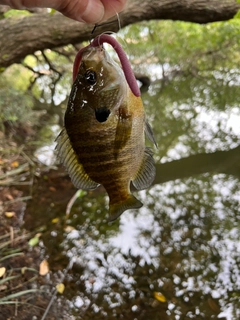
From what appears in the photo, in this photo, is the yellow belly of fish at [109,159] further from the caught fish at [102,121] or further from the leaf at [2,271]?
the leaf at [2,271]

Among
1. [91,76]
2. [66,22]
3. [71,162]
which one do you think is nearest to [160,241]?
[71,162]

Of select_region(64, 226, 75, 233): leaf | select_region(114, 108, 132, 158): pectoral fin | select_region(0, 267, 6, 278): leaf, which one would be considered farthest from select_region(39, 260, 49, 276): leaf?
select_region(114, 108, 132, 158): pectoral fin

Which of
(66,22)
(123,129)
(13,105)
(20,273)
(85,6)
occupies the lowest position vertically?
(20,273)

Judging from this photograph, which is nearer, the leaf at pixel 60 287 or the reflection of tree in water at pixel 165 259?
the reflection of tree in water at pixel 165 259

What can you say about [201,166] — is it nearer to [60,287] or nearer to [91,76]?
[60,287]

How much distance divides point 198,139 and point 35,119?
2800 mm

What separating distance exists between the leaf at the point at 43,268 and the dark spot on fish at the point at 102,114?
2.55 metres

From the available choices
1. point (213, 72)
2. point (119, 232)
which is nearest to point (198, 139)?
point (119, 232)

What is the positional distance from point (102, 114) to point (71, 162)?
0.25m

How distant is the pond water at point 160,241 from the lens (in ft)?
10.5

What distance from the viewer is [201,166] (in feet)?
16.3

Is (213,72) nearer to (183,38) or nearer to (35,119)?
(183,38)

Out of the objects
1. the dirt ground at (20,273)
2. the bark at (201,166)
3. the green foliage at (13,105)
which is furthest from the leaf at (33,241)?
the green foliage at (13,105)

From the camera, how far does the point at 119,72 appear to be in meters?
1.36
